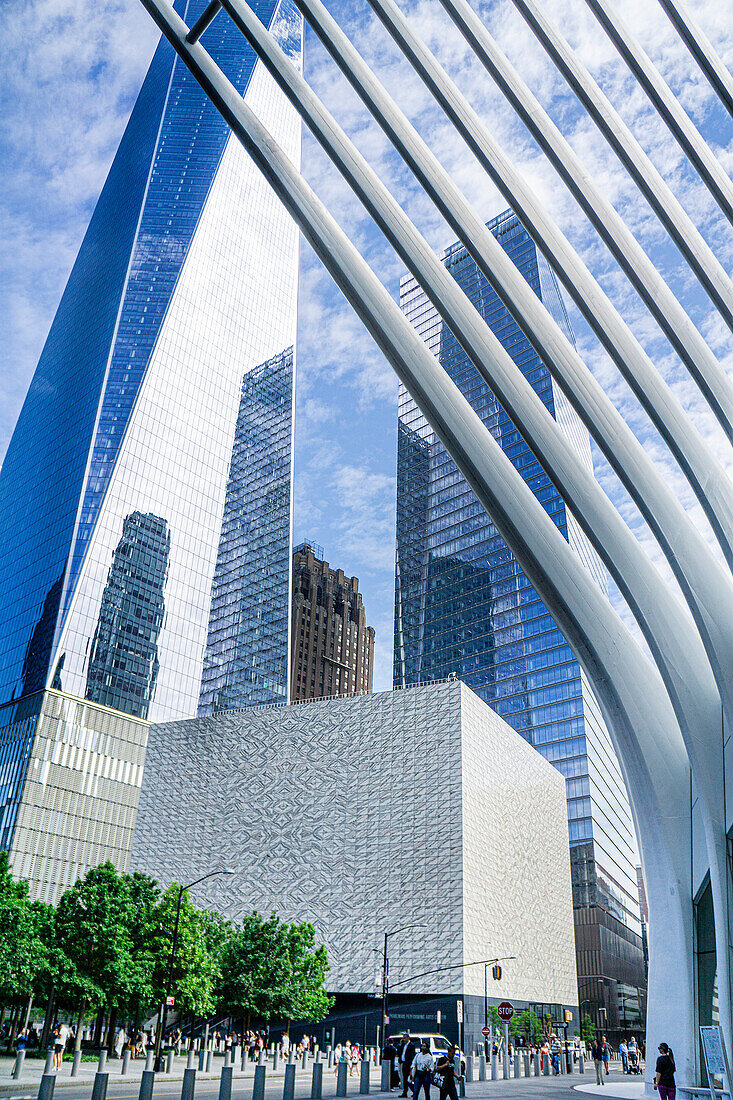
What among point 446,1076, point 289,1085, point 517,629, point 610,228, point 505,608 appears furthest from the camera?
point 505,608

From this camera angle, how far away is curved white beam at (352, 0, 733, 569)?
12352 millimetres

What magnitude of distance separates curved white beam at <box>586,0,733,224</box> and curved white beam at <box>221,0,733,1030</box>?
3.66m

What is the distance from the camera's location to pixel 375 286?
12.6 meters

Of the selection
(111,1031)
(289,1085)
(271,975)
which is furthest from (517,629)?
(289,1085)

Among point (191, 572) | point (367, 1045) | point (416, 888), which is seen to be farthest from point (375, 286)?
point (191, 572)

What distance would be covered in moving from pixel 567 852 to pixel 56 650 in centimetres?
5484

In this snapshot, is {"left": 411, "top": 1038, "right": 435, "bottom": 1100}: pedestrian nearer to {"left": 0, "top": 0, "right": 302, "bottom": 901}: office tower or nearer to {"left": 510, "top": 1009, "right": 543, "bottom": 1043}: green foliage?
{"left": 510, "top": 1009, "right": 543, "bottom": 1043}: green foliage

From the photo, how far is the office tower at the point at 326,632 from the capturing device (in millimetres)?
156125

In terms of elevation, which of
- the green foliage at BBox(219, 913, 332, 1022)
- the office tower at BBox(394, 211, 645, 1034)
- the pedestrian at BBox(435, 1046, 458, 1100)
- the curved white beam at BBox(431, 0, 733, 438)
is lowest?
the pedestrian at BBox(435, 1046, 458, 1100)

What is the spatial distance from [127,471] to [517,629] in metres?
56.5

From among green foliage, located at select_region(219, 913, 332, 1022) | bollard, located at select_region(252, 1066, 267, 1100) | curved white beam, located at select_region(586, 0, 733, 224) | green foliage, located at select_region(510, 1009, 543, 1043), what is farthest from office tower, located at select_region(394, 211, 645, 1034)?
bollard, located at select_region(252, 1066, 267, 1100)

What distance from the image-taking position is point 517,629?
120625 mm

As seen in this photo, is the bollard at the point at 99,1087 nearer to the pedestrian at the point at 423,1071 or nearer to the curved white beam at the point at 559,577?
the pedestrian at the point at 423,1071

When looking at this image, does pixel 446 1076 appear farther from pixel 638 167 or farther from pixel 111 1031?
pixel 111 1031
